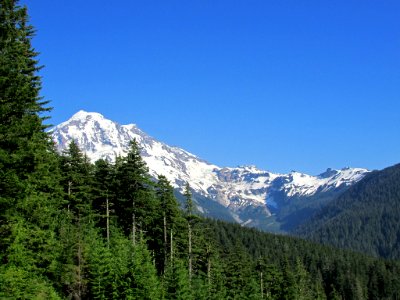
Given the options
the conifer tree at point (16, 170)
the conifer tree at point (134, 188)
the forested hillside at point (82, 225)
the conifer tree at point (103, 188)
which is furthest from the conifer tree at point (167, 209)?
the conifer tree at point (16, 170)

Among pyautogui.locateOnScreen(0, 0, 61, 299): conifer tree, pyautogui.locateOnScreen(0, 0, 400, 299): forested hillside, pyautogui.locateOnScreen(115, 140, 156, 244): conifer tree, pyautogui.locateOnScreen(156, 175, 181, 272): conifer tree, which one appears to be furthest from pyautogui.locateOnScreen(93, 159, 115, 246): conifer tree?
pyautogui.locateOnScreen(0, 0, 61, 299): conifer tree

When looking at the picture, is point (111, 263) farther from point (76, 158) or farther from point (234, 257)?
point (234, 257)

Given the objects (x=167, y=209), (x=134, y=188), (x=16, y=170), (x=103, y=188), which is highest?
(x=103, y=188)

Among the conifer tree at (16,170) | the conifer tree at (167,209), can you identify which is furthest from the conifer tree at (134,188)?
the conifer tree at (16,170)

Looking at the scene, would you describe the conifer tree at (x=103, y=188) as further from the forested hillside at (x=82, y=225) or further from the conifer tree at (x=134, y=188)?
the conifer tree at (x=134, y=188)

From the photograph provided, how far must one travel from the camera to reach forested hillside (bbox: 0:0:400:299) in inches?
952

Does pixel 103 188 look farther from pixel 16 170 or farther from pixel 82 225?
pixel 16 170

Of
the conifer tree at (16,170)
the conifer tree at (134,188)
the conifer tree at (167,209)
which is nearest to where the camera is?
the conifer tree at (16,170)

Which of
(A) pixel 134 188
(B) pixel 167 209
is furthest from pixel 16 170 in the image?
(B) pixel 167 209

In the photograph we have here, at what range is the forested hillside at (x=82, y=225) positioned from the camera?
24.2 meters

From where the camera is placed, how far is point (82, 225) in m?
47.3

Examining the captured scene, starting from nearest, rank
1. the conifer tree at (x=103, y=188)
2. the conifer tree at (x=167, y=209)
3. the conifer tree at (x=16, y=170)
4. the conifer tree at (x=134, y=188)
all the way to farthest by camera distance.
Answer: the conifer tree at (x=16, y=170) → the conifer tree at (x=134, y=188) → the conifer tree at (x=103, y=188) → the conifer tree at (x=167, y=209)

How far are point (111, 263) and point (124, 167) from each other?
41.7ft

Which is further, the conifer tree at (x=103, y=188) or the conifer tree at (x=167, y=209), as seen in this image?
the conifer tree at (x=167, y=209)
